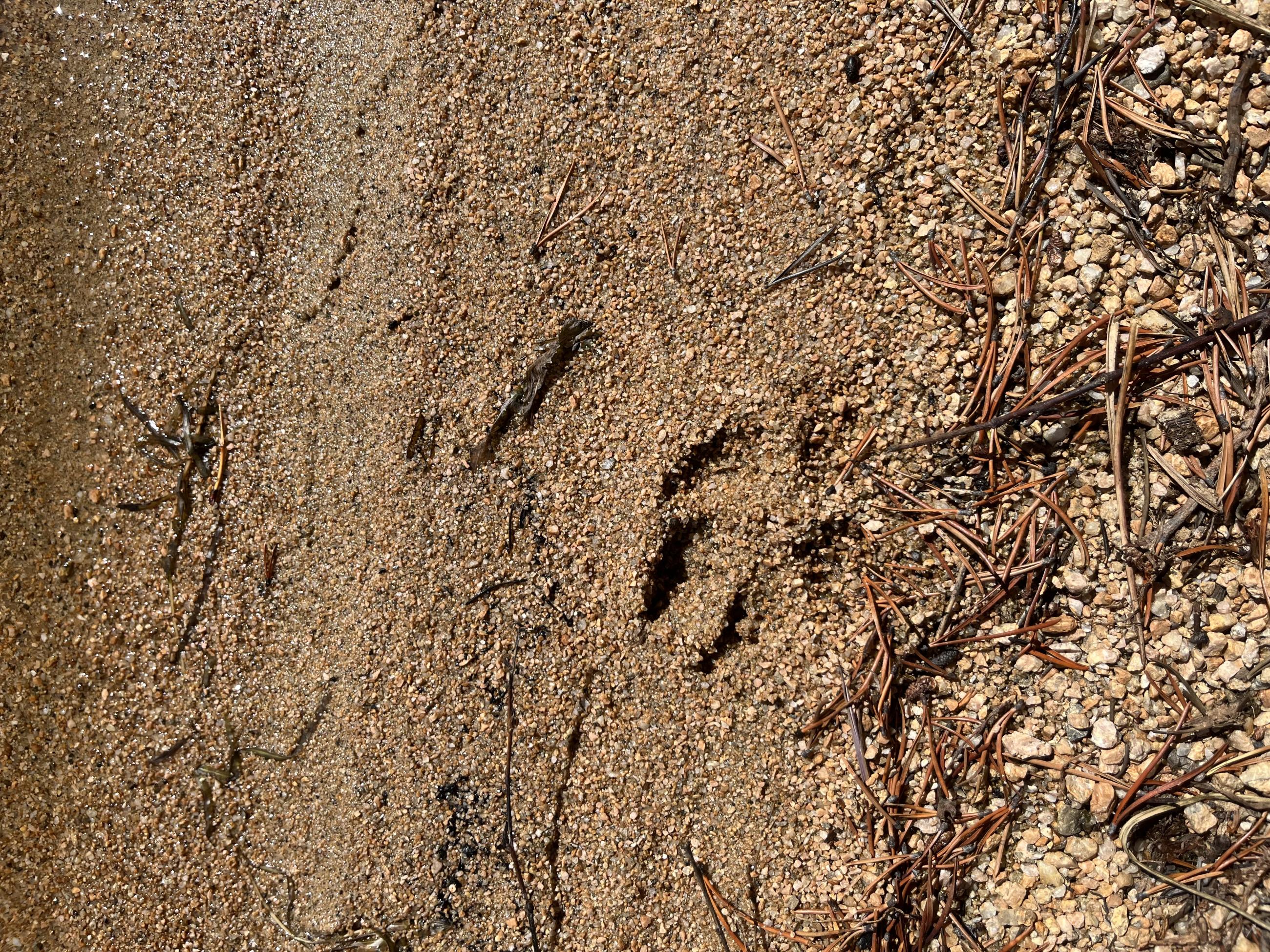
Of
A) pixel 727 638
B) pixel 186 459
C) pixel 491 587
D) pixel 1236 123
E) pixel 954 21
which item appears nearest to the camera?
pixel 1236 123

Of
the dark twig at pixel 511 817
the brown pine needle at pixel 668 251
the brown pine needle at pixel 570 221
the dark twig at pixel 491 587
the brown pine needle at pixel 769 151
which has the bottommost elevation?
the dark twig at pixel 511 817

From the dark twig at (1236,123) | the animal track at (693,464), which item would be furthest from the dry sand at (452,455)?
the dark twig at (1236,123)

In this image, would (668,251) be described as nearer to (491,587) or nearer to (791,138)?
(791,138)

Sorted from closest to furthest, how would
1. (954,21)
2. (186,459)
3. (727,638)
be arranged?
(954,21) → (727,638) → (186,459)

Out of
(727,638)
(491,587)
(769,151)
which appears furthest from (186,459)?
(769,151)

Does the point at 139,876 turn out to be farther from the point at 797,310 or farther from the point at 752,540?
the point at 797,310

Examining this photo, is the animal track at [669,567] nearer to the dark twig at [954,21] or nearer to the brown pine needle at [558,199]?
the brown pine needle at [558,199]

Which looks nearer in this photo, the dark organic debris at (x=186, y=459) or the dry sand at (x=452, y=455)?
the dry sand at (x=452, y=455)

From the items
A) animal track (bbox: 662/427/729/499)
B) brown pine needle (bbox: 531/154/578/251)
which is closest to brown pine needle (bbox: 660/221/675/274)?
brown pine needle (bbox: 531/154/578/251)

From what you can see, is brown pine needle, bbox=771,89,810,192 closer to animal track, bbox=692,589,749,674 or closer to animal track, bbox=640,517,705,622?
animal track, bbox=640,517,705,622

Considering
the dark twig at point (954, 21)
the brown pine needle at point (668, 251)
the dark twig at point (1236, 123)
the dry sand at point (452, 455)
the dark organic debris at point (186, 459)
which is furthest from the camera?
the dark organic debris at point (186, 459)

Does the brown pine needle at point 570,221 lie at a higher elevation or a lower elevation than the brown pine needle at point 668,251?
higher
